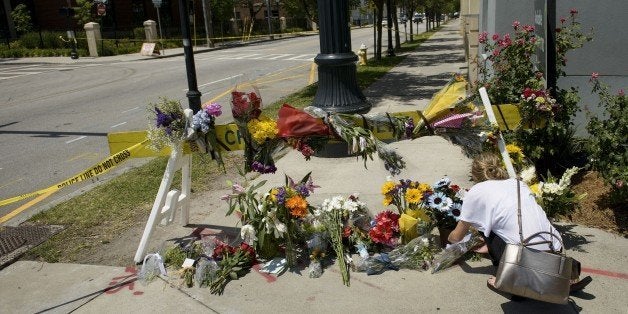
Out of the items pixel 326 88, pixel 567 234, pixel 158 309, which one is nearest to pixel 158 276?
pixel 158 309

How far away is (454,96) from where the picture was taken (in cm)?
423

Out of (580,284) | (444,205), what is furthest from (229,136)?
(580,284)

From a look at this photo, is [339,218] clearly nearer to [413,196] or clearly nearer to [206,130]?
[413,196]

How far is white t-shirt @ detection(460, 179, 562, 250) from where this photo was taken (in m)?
3.29

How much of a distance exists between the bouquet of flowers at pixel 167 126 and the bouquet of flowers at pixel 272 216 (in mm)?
642

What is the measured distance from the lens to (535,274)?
3023mm

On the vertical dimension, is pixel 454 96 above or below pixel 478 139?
above

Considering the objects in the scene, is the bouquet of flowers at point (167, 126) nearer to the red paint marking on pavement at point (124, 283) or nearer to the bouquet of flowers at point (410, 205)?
the red paint marking on pavement at point (124, 283)

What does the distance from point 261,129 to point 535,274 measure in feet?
7.21

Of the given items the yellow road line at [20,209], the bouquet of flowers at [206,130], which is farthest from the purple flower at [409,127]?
the yellow road line at [20,209]

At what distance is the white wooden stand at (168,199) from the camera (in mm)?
4414

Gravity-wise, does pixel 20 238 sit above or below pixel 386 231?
below

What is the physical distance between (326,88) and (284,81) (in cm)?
957

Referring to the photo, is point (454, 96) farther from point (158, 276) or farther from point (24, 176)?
point (24, 176)
